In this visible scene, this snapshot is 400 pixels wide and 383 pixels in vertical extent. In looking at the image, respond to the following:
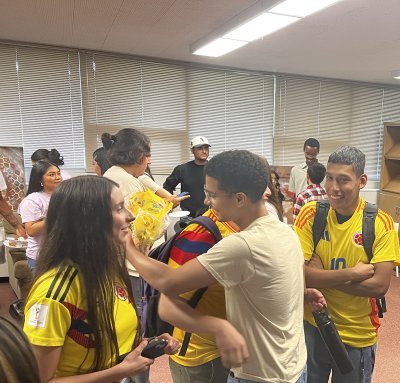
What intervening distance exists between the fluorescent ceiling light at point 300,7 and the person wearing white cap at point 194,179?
61.4 inches

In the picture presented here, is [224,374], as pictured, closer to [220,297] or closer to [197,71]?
[220,297]

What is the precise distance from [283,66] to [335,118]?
1593 mm

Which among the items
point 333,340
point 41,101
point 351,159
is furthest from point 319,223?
point 41,101

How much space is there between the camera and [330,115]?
593cm

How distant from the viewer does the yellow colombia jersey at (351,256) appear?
1381 millimetres

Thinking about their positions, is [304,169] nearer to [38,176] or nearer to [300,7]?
[300,7]

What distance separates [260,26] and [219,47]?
86 centimetres

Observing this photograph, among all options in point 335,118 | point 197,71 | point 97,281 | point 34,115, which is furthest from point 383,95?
point 97,281

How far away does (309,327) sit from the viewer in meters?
1.48

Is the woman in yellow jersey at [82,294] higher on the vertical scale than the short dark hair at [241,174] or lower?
lower

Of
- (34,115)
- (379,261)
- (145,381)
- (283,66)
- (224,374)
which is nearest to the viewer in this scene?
(224,374)

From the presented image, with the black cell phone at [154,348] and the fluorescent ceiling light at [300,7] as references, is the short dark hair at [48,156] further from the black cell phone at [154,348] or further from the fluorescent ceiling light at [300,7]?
the black cell phone at [154,348]

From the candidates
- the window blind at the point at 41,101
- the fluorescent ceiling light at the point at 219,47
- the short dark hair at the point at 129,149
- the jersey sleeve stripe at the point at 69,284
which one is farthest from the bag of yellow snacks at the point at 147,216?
the window blind at the point at 41,101

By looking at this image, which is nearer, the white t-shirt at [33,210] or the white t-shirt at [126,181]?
the white t-shirt at [126,181]
